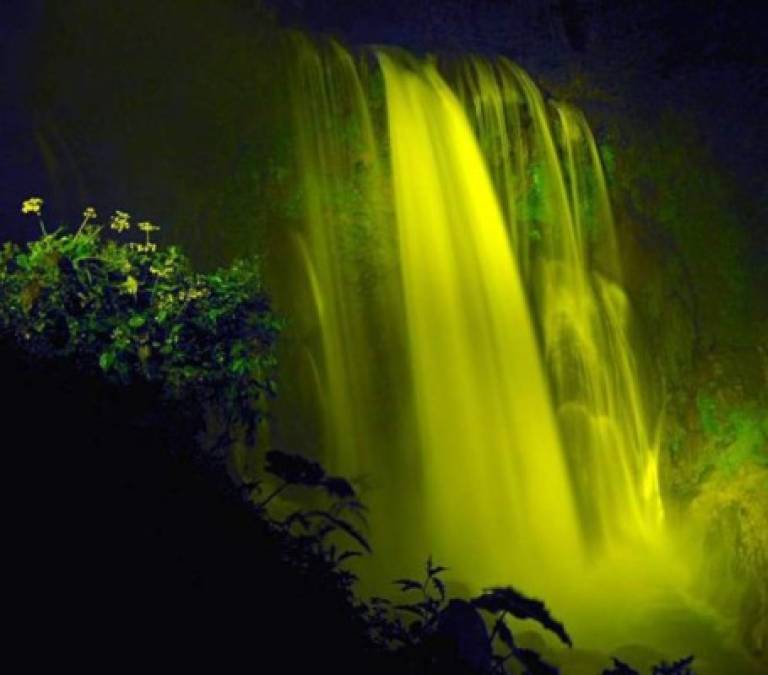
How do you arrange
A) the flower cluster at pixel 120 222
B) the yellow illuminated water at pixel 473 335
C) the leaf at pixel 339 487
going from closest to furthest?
1. the leaf at pixel 339 487
2. the flower cluster at pixel 120 222
3. the yellow illuminated water at pixel 473 335

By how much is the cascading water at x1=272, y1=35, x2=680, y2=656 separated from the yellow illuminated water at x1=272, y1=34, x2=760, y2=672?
0.02 meters

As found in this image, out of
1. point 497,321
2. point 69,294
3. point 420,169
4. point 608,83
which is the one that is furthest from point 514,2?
point 69,294

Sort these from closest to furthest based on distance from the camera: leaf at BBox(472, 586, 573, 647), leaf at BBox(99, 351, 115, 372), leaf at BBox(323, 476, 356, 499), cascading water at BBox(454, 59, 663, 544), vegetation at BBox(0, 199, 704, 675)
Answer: vegetation at BBox(0, 199, 704, 675) < leaf at BBox(472, 586, 573, 647) < leaf at BBox(323, 476, 356, 499) < leaf at BBox(99, 351, 115, 372) < cascading water at BBox(454, 59, 663, 544)

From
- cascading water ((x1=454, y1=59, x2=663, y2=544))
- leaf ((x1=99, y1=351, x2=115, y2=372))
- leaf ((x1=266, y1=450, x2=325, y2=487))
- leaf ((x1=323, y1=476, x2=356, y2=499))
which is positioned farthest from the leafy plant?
cascading water ((x1=454, y1=59, x2=663, y2=544))

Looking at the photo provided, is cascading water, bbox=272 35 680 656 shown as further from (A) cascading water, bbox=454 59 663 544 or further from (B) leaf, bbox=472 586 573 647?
(B) leaf, bbox=472 586 573 647

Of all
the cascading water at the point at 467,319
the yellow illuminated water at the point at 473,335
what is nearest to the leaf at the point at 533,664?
the yellow illuminated water at the point at 473,335

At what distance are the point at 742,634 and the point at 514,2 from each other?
8.64m

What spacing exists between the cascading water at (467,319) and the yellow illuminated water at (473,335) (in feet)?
0.08

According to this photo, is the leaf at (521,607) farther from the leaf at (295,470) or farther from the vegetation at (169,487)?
the leaf at (295,470)

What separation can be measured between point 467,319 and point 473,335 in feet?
0.66

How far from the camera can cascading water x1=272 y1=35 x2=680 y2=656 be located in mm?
9930

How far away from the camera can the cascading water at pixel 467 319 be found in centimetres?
993

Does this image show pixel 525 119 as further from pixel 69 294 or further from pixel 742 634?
pixel 69 294

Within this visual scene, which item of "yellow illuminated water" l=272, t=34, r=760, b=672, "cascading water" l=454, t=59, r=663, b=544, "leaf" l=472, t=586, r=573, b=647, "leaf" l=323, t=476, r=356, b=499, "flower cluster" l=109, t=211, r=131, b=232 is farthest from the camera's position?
"cascading water" l=454, t=59, r=663, b=544
